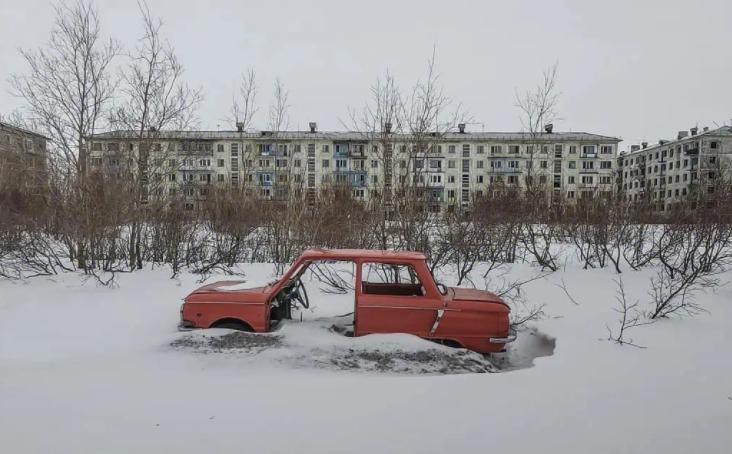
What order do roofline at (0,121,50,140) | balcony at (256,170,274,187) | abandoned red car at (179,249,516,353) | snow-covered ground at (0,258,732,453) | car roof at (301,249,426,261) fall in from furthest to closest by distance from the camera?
balcony at (256,170,274,187)
roofline at (0,121,50,140)
car roof at (301,249,426,261)
abandoned red car at (179,249,516,353)
snow-covered ground at (0,258,732,453)

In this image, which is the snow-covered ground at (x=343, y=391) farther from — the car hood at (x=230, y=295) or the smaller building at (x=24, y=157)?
the smaller building at (x=24, y=157)

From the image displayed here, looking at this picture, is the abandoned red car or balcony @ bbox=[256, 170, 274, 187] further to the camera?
balcony @ bbox=[256, 170, 274, 187]

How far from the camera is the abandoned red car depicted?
465 centimetres

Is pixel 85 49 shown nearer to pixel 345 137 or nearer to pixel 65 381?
pixel 65 381

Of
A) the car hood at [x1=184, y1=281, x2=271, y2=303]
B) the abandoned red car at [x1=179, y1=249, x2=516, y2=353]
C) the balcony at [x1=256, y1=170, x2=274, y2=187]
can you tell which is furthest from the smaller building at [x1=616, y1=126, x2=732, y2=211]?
the car hood at [x1=184, y1=281, x2=271, y2=303]

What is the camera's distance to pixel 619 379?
4.14 meters

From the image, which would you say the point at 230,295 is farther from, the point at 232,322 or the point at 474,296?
the point at 474,296

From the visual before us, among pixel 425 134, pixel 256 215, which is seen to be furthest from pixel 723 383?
pixel 256 215

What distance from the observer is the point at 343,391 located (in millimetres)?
3713

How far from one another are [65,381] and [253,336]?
184 centimetres

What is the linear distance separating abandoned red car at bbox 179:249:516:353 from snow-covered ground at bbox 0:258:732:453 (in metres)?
0.21

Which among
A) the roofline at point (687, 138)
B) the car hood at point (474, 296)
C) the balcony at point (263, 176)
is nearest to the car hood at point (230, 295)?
the car hood at point (474, 296)

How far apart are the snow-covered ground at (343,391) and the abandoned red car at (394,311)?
0.69 feet

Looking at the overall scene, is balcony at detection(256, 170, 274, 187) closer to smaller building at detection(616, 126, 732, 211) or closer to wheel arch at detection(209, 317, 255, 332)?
wheel arch at detection(209, 317, 255, 332)
